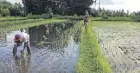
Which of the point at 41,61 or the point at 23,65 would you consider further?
the point at 41,61

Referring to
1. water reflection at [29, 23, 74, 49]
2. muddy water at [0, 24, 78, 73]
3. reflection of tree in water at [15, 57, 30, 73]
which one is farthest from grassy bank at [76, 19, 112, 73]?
water reflection at [29, 23, 74, 49]

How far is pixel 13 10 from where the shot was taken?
4403 centimetres

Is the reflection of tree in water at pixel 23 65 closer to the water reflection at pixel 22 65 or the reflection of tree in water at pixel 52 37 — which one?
the water reflection at pixel 22 65

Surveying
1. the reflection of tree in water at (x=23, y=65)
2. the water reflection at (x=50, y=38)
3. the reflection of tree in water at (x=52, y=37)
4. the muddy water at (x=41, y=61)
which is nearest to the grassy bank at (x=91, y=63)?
the muddy water at (x=41, y=61)

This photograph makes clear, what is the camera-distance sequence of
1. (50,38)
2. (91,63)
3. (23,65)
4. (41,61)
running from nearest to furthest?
(91,63) → (23,65) → (41,61) → (50,38)

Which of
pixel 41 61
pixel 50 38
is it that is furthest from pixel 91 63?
pixel 50 38

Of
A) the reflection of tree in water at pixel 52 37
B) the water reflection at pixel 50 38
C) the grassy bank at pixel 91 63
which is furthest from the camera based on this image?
the reflection of tree in water at pixel 52 37

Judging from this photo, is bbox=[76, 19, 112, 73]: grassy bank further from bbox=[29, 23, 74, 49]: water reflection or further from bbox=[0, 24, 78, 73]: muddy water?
bbox=[29, 23, 74, 49]: water reflection

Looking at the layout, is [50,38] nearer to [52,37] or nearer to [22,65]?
[52,37]

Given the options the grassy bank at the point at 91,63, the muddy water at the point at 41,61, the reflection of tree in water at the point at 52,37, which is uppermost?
the grassy bank at the point at 91,63

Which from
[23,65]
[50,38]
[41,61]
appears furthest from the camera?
[50,38]

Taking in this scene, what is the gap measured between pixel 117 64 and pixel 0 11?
35530 mm

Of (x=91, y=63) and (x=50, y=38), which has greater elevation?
(x=91, y=63)

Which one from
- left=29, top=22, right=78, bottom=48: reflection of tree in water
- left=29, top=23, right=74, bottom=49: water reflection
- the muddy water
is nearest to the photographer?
the muddy water
